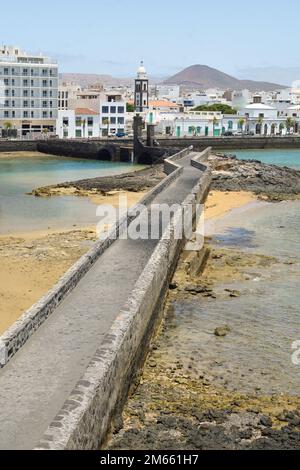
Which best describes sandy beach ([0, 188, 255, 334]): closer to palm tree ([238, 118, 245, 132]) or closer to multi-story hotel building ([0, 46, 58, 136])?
multi-story hotel building ([0, 46, 58, 136])

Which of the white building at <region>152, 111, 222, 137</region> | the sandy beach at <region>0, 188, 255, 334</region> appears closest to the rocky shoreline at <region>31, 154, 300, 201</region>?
the sandy beach at <region>0, 188, 255, 334</region>

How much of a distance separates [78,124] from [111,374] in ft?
254

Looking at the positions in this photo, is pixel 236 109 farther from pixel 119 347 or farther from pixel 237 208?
pixel 119 347

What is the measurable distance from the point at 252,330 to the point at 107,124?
7411 cm

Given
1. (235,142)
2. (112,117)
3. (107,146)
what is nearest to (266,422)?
(107,146)

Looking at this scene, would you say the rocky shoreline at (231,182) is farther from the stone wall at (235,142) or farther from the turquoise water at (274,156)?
the stone wall at (235,142)

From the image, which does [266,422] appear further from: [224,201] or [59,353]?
[224,201]

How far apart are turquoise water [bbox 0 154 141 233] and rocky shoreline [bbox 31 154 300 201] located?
8.44ft

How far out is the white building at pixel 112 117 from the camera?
86812 mm

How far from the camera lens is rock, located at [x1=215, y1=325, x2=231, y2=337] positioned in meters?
15.2

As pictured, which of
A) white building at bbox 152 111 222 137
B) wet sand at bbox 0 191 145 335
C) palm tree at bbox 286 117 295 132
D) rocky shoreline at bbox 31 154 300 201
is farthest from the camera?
palm tree at bbox 286 117 295 132

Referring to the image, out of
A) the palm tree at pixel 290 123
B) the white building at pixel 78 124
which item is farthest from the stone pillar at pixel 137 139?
the palm tree at pixel 290 123

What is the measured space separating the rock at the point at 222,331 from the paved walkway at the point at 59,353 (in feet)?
7.71

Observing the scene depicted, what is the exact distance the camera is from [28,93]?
7969 cm
